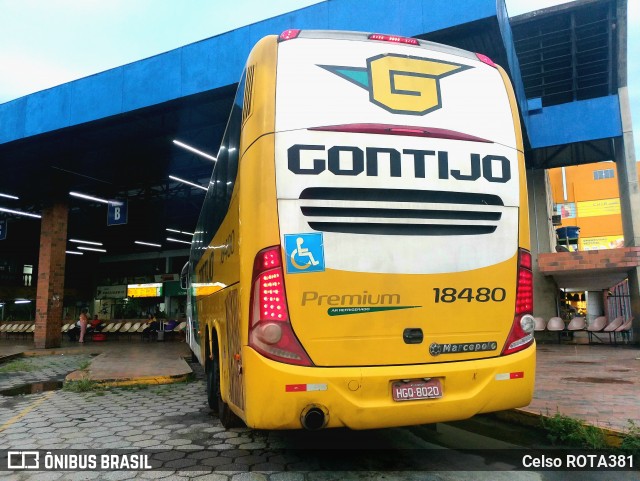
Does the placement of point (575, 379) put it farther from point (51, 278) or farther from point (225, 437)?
point (51, 278)

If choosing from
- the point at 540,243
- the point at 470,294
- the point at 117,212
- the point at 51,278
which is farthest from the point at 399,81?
the point at 51,278

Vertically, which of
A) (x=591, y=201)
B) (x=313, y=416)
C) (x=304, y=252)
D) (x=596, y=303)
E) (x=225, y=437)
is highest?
(x=591, y=201)

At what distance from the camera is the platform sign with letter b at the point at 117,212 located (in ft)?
60.5

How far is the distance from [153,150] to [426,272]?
45.8 ft

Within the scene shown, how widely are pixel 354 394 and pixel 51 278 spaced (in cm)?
1907

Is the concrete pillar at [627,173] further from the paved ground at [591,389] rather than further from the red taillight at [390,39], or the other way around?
the red taillight at [390,39]

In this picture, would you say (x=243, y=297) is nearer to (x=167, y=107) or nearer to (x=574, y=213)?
(x=167, y=107)

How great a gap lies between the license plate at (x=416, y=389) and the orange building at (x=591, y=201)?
46.7 m

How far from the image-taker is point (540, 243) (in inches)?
729

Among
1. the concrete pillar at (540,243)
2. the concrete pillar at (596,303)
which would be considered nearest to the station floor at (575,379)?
the concrete pillar at (540,243)

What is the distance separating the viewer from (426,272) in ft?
13.2

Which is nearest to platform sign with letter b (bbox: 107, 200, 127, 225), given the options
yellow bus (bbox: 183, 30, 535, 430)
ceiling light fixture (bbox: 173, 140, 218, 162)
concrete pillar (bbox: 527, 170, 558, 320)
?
ceiling light fixture (bbox: 173, 140, 218, 162)

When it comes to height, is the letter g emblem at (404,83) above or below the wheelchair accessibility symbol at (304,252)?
above

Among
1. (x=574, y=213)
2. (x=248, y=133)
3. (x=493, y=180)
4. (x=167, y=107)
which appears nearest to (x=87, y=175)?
(x=167, y=107)
